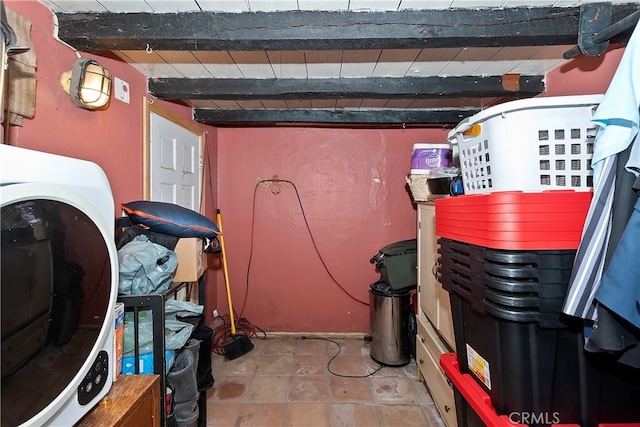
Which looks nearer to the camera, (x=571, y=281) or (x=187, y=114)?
(x=571, y=281)

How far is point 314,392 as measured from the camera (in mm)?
2205

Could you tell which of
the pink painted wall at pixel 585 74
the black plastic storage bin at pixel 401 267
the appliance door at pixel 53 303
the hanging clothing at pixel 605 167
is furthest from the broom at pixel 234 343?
the pink painted wall at pixel 585 74

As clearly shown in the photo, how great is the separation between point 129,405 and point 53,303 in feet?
1.30

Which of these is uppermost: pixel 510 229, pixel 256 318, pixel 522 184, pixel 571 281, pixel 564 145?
pixel 564 145

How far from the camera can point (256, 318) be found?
310 cm

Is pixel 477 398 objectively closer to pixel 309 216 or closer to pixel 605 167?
pixel 605 167

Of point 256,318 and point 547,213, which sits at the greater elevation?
point 547,213

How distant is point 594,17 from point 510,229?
3.35 ft

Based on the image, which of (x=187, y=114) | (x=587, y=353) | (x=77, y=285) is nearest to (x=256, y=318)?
(x=187, y=114)

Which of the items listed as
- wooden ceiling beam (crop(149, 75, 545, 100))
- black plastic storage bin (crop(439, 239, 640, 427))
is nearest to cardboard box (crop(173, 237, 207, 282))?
wooden ceiling beam (crop(149, 75, 545, 100))

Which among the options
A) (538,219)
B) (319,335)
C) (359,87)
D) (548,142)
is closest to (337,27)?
(359,87)

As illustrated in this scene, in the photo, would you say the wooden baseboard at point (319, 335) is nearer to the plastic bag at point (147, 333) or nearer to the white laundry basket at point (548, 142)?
the plastic bag at point (147, 333)

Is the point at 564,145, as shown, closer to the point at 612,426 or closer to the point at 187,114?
the point at 612,426

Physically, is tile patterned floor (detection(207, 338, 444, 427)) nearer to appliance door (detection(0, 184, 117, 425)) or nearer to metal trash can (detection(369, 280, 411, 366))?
metal trash can (detection(369, 280, 411, 366))
